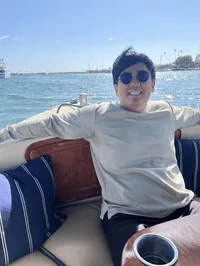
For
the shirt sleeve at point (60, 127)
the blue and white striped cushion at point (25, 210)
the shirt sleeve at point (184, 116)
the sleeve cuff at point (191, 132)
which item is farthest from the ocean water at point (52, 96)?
the blue and white striped cushion at point (25, 210)

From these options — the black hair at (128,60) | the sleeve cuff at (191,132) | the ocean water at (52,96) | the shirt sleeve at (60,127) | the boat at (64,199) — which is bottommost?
the ocean water at (52,96)

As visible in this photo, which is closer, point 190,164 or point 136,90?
point 136,90

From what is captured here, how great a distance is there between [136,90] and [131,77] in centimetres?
7

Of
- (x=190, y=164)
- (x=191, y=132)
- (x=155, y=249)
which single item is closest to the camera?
(x=155, y=249)

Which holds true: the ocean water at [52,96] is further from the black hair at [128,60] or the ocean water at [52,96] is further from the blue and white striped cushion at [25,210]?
the blue and white striped cushion at [25,210]

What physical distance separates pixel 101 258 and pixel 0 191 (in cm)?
52

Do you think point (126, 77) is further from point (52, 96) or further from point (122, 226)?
point (52, 96)

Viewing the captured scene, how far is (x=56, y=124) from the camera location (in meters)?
1.33

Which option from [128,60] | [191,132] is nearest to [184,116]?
[191,132]

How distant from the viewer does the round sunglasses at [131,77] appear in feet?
4.51

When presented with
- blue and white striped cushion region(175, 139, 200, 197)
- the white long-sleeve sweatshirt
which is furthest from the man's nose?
blue and white striped cushion region(175, 139, 200, 197)

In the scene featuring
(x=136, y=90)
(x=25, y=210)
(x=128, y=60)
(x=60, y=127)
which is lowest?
(x=25, y=210)

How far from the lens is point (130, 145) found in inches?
50.8

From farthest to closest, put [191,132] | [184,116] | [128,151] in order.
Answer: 1. [191,132]
2. [184,116]
3. [128,151]
